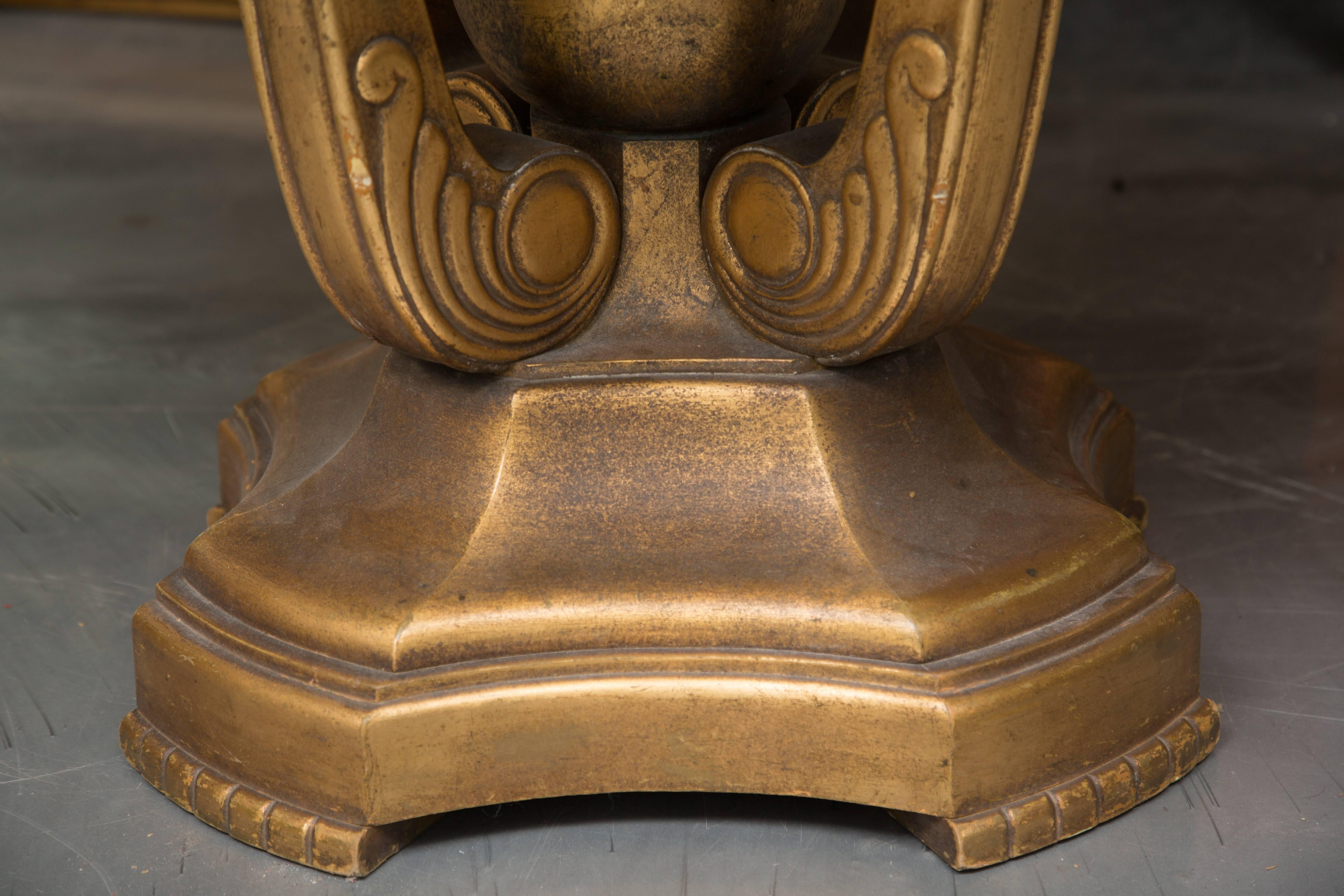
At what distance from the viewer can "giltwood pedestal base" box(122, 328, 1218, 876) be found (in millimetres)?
937

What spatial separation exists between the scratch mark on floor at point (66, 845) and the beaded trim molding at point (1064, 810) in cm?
48

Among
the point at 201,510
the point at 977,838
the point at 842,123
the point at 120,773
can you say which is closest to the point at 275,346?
the point at 201,510

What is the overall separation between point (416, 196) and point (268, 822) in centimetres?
39

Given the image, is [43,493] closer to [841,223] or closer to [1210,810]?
[841,223]

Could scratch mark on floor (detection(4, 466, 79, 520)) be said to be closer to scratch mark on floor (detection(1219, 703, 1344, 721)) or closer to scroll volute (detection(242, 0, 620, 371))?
scroll volute (detection(242, 0, 620, 371))

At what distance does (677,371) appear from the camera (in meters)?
→ 1.04

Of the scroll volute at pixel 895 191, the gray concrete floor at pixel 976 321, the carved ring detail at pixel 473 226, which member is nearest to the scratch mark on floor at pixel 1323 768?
the gray concrete floor at pixel 976 321

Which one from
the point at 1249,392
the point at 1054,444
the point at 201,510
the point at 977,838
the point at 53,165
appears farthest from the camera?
the point at 53,165

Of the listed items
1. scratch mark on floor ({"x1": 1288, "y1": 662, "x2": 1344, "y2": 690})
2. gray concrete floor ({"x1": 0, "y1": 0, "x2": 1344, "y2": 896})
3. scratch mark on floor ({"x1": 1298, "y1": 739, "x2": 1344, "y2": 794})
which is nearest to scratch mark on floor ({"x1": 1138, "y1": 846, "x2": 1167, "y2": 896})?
gray concrete floor ({"x1": 0, "y1": 0, "x2": 1344, "y2": 896})

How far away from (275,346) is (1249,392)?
1.10m

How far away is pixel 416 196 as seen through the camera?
943 millimetres

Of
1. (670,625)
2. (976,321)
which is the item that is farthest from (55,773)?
(976,321)

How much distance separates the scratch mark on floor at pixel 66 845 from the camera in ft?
3.11

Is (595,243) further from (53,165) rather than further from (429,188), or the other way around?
(53,165)
